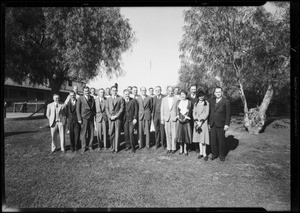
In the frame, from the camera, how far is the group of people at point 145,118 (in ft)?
20.5

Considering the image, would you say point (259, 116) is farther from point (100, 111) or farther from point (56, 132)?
point (56, 132)

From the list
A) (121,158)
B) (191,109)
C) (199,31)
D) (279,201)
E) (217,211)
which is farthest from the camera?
(199,31)

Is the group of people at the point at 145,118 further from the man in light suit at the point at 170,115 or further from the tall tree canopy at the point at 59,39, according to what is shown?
the tall tree canopy at the point at 59,39

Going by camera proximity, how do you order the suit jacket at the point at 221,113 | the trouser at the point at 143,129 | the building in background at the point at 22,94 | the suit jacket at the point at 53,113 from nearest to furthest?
the suit jacket at the point at 221,113
the suit jacket at the point at 53,113
the trouser at the point at 143,129
the building in background at the point at 22,94

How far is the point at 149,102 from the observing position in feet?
24.4

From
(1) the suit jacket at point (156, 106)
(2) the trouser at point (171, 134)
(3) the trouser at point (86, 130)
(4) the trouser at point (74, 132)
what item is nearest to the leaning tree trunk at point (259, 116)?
(2) the trouser at point (171, 134)

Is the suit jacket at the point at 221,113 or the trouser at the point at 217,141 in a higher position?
the suit jacket at the point at 221,113

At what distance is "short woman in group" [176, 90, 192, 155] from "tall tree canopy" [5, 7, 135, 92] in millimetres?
5738

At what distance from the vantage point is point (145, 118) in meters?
7.40

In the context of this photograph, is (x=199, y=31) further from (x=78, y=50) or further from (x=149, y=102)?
(x=78, y=50)

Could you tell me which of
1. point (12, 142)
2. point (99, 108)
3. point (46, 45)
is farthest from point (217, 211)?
point (46, 45)

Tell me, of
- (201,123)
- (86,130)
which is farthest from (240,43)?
(86,130)

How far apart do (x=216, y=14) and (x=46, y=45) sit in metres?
9.02

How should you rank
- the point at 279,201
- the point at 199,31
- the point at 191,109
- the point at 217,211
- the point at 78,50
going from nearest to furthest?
1. the point at 217,211
2. the point at 279,201
3. the point at 191,109
4. the point at 78,50
5. the point at 199,31
